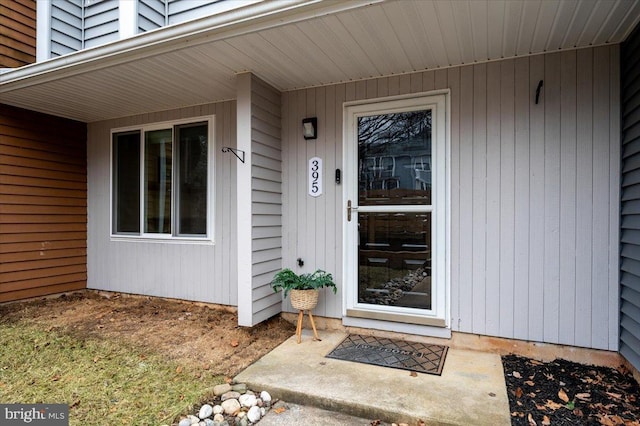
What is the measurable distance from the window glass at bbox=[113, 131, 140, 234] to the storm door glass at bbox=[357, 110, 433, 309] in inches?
115

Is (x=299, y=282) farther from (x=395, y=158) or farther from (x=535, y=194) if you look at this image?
(x=535, y=194)

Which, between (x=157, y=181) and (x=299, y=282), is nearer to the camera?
(x=299, y=282)

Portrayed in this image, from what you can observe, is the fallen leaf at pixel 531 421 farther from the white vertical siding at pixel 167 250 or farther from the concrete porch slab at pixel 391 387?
the white vertical siding at pixel 167 250

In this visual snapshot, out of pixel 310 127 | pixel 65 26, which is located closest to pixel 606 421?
pixel 310 127

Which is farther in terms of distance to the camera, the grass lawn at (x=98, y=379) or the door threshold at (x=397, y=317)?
the door threshold at (x=397, y=317)

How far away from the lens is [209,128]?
4055mm

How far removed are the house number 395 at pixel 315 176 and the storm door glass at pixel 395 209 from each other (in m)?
0.39

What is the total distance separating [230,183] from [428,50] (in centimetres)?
233

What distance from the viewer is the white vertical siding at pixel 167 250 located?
3961mm

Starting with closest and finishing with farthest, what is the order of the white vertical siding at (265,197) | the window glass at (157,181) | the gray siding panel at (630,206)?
the gray siding panel at (630,206), the white vertical siding at (265,197), the window glass at (157,181)

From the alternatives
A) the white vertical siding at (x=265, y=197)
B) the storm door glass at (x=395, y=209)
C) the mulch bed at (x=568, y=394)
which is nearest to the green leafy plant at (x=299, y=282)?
the white vertical siding at (x=265, y=197)

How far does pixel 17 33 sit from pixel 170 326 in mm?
3666

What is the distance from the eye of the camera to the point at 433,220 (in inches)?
121

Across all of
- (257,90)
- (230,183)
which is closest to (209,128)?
(230,183)
